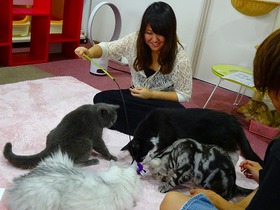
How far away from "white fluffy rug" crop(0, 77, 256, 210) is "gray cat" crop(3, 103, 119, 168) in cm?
6

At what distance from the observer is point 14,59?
3.05 metres

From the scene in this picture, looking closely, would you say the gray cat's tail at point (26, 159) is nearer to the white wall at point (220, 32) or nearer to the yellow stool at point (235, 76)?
the yellow stool at point (235, 76)

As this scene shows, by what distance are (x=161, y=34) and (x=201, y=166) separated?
2.48ft

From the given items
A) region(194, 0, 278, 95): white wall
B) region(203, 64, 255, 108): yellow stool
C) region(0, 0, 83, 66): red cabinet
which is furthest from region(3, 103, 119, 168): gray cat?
region(194, 0, 278, 95): white wall

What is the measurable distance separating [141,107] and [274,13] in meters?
1.74

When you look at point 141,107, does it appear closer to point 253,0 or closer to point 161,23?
point 161,23

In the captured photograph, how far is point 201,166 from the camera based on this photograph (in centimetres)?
141

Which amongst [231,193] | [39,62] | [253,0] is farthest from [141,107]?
[39,62]

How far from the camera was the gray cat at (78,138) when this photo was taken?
4.81 feet

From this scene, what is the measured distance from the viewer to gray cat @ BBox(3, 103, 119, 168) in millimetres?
1466

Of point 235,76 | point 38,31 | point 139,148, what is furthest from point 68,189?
point 38,31

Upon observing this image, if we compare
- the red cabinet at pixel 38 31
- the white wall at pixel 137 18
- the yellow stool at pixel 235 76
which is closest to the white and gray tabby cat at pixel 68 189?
the yellow stool at pixel 235 76

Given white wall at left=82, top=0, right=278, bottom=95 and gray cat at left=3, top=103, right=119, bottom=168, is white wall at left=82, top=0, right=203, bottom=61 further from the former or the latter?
gray cat at left=3, top=103, right=119, bottom=168

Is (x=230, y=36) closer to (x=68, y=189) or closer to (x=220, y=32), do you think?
(x=220, y=32)
